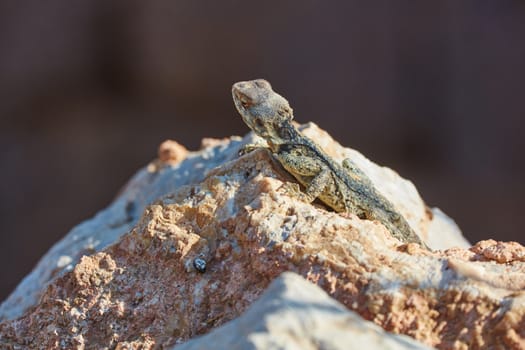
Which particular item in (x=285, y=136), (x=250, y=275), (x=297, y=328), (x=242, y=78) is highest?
(x=242, y=78)

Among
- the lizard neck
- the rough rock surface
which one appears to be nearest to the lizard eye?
the lizard neck

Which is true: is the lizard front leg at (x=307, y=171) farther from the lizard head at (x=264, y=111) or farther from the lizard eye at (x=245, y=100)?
the lizard eye at (x=245, y=100)

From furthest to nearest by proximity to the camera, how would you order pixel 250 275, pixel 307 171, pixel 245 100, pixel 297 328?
1. pixel 245 100
2. pixel 307 171
3. pixel 250 275
4. pixel 297 328

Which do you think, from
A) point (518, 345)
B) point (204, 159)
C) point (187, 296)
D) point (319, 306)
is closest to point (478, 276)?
point (518, 345)

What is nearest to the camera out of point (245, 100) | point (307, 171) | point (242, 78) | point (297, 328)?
point (297, 328)

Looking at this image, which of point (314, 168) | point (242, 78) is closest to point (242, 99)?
point (314, 168)

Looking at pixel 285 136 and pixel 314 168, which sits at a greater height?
pixel 285 136

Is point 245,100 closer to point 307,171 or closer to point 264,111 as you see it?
point 264,111

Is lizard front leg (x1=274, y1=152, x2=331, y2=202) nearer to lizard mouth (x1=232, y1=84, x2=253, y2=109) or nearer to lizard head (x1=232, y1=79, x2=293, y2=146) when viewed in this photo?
lizard head (x1=232, y1=79, x2=293, y2=146)
